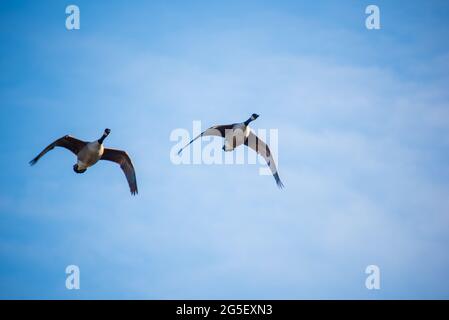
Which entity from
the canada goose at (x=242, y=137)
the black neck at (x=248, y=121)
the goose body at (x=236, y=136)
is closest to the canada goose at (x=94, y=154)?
the canada goose at (x=242, y=137)

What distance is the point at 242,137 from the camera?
2258 cm

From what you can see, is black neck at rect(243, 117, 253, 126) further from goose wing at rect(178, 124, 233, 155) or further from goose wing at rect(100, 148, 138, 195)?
goose wing at rect(100, 148, 138, 195)

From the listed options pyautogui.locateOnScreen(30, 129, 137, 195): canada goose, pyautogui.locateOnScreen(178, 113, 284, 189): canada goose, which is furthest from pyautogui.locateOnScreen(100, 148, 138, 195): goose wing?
pyautogui.locateOnScreen(178, 113, 284, 189): canada goose

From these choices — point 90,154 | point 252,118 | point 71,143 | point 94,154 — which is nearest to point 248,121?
point 252,118

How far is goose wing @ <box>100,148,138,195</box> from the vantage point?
22.3 metres

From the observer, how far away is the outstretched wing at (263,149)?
2356 cm

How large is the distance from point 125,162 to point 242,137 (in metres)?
4.12

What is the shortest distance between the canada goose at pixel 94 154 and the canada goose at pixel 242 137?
2.83 m

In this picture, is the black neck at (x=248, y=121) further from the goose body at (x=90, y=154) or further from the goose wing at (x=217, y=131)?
the goose body at (x=90, y=154)
